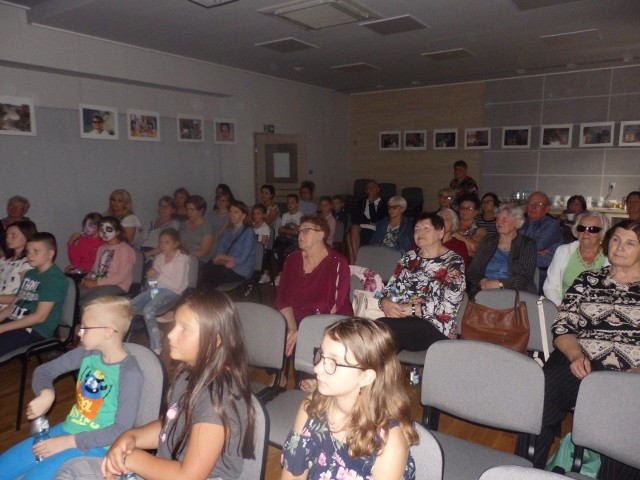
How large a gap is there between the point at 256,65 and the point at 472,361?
6873 mm

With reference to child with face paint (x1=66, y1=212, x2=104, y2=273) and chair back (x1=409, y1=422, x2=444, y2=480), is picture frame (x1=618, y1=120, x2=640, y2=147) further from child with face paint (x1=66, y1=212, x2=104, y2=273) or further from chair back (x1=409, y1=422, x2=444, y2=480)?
chair back (x1=409, y1=422, x2=444, y2=480)

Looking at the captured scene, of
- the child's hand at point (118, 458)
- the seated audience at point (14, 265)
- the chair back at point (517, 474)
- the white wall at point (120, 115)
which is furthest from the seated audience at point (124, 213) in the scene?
the chair back at point (517, 474)

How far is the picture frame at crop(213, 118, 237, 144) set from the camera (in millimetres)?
8047

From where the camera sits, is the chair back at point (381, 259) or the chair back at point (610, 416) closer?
the chair back at point (610, 416)

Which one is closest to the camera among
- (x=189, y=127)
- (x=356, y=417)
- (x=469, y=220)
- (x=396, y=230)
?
(x=356, y=417)

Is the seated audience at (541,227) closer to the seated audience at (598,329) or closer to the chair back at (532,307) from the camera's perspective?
the chair back at (532,307)

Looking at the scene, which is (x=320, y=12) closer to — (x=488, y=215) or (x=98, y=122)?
(x=488, y=215)

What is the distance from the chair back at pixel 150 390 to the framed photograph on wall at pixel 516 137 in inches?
343

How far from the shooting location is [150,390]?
6.59 ft

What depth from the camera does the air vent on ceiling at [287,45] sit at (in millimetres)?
6129

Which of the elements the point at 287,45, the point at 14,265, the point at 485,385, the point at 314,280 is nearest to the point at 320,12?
the point at 287,45

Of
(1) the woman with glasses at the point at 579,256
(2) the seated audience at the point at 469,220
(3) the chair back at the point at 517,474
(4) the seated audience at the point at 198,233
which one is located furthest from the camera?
(4) the seated audience at the point at 198,233

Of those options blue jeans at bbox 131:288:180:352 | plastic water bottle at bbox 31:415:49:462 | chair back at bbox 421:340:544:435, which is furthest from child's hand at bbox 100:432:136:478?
blue jeans at bbox 131:288:180:352

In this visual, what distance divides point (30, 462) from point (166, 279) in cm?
247
